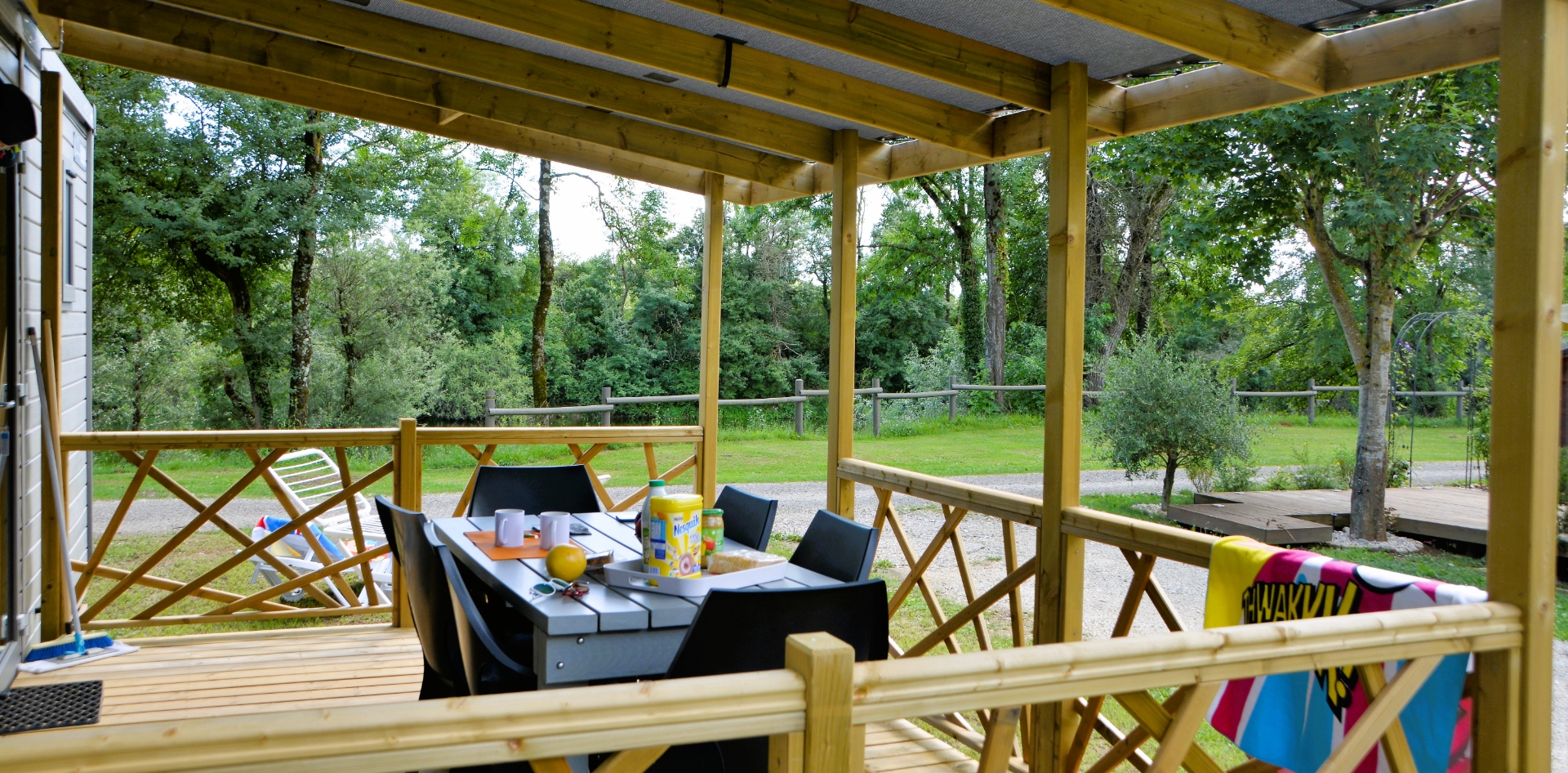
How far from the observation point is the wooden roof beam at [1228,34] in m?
2.52

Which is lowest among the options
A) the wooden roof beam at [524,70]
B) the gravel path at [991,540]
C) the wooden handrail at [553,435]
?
the gravel path at [991,540]

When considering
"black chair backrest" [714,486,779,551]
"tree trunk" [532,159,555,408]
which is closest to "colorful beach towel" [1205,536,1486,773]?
"black chair backrest" [714,486,779,551]

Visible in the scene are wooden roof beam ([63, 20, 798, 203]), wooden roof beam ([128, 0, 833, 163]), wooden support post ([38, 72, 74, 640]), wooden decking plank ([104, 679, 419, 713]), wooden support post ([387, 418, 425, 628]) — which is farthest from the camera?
wooden support post ([387, 418, 425, 628])

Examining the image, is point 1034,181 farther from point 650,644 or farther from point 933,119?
point 650,644

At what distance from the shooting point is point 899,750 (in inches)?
131

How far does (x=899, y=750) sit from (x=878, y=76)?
2408 mm

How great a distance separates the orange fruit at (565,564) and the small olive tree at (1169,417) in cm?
795

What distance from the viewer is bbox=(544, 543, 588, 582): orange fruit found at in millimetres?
2535

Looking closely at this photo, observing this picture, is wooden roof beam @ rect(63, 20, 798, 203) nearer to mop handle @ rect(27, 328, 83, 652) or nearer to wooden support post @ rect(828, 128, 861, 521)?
wooden support post @ rect(828, 128, 861, 521)

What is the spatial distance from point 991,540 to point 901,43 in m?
6.54

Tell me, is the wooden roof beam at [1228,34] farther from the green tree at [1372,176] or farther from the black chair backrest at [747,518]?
the green tree at [1372,176]

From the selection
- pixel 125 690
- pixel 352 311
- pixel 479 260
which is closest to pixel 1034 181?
pixel 479 260

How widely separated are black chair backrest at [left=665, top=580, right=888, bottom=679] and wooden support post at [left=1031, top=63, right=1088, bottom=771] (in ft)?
4.14

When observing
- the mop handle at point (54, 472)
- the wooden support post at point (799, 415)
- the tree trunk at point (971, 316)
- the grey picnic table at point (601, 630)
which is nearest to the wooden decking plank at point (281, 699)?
the mop handle at point (54, 472)
